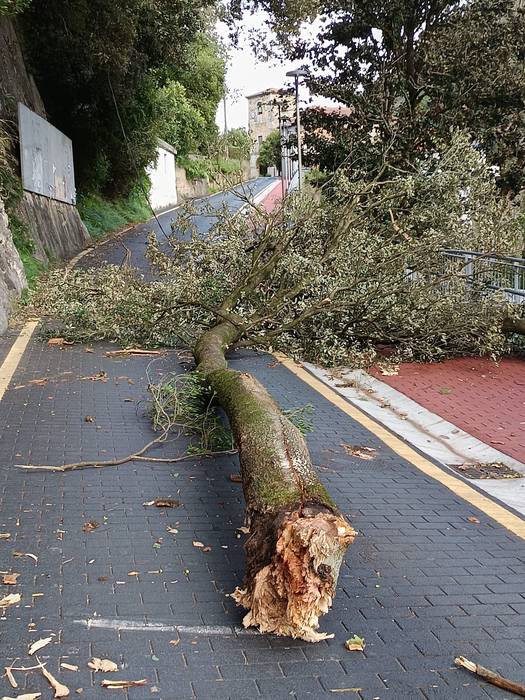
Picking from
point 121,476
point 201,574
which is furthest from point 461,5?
point 201,574

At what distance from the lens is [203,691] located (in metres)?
3.01

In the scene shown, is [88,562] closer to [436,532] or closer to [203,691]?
[203,691]

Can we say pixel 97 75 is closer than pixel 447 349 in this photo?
No

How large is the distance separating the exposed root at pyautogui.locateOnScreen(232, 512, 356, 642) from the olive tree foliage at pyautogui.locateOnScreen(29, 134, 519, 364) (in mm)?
5750

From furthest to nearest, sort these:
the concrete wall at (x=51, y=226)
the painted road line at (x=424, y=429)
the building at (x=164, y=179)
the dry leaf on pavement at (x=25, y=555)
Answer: the building at (x=164, y=179) → the concrete wall at (x=51, y=226) → the painted road line at (x=424, y=429) → the dry leaf on pavement at (x=25, y=555)

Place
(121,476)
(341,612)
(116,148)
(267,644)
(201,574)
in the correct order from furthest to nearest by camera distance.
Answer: (116,148)
(121,476)
(201,574)
(341,612)
(267,644)

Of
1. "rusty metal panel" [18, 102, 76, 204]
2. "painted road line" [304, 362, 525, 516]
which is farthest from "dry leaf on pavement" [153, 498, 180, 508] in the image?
"rusty metal panel" [18, 102, 76, 204]

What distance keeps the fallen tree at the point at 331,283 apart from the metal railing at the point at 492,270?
0.19m

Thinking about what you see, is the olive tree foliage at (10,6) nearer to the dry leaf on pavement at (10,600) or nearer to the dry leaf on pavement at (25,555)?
the dry leaf on pavement at (25,555)

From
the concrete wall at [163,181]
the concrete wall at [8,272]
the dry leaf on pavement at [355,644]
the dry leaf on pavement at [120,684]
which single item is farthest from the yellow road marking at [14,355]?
the concrete wall at [163,181]

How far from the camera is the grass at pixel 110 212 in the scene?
1089 inches

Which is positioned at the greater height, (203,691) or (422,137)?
(422,137)

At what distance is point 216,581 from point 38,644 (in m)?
1.01

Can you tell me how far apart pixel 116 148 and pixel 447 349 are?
2256cm
